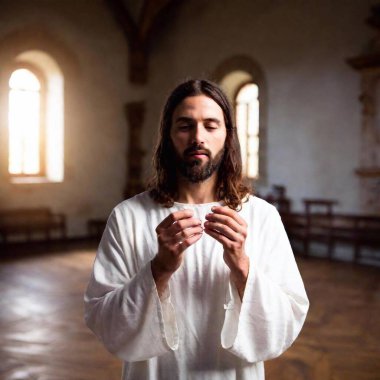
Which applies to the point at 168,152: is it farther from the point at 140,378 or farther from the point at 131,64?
the point at 131,64

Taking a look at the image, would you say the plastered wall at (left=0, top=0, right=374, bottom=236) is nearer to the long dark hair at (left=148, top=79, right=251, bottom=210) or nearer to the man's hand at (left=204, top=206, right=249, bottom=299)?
the long dark hair at (left=148, top=79, right=251, bottom=210)

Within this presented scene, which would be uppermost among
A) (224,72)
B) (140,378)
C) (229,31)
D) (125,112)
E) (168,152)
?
(229,31)

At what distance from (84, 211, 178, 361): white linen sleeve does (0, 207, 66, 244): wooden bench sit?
793 cm

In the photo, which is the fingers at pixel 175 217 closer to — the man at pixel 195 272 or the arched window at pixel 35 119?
the man at pixel 195 272

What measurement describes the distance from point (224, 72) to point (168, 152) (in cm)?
840

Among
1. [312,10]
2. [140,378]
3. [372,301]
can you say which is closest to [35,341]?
[140,378]

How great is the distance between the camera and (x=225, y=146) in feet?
5.95

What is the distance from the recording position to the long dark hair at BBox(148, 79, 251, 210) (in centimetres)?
171

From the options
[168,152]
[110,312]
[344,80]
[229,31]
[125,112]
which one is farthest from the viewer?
[125,112]

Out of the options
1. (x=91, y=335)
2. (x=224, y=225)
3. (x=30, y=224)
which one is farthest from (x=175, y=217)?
(x=30, y=224)

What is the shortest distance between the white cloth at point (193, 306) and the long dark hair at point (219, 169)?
0.25 feet

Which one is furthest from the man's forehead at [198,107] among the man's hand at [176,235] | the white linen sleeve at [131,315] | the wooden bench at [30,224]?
the wooden bench at [30,224]

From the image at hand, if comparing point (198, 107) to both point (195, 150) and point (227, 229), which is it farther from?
point (227, 229)

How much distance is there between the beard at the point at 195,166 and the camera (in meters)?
1.62
